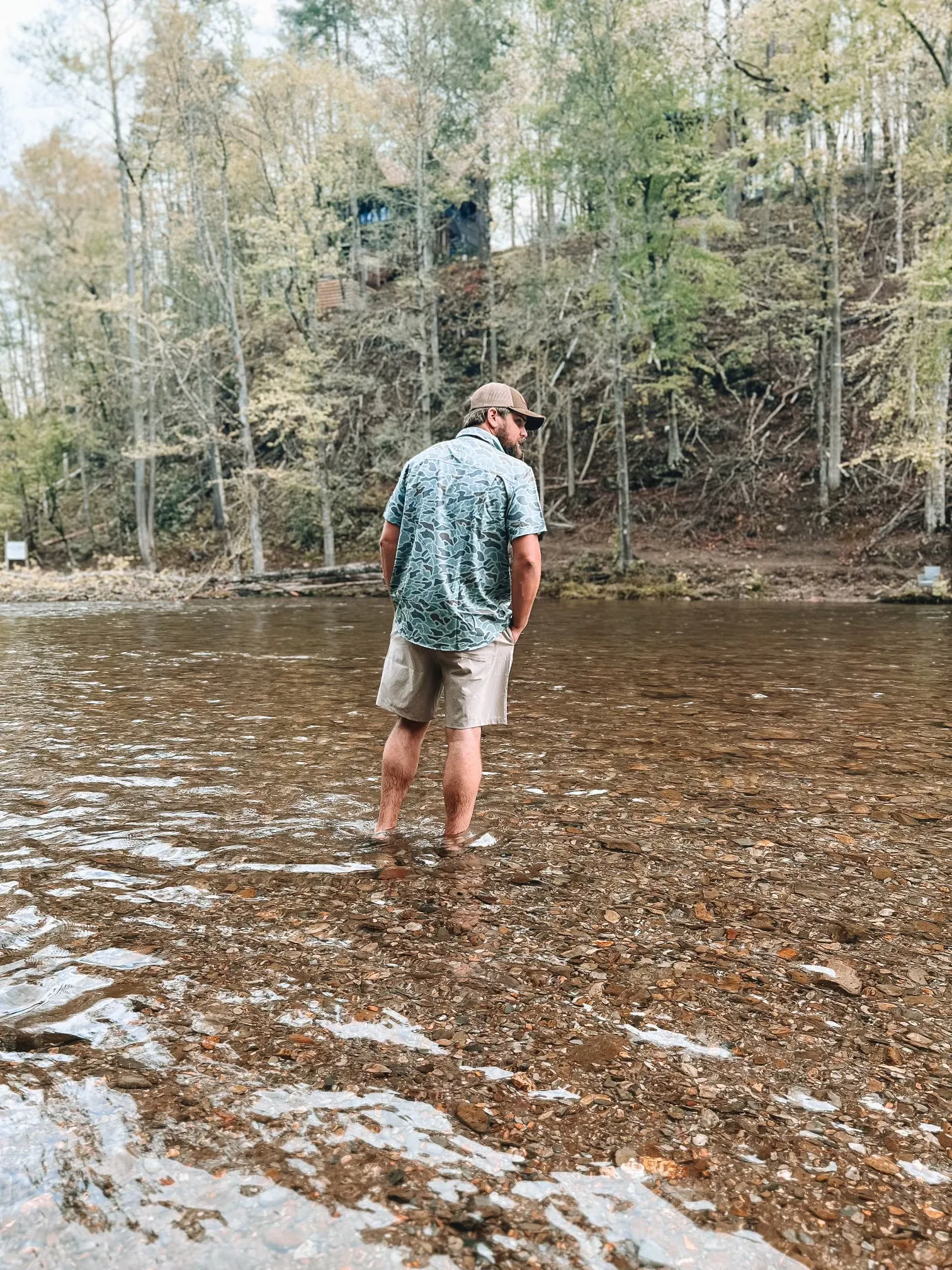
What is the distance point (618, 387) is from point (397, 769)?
18.8 meters

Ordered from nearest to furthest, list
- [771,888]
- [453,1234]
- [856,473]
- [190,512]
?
[453,1234]
[771,888]
[856,473]
[190,512]

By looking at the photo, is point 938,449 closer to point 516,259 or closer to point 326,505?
point 516,259

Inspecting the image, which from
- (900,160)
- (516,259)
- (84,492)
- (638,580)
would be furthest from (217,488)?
(900,160)

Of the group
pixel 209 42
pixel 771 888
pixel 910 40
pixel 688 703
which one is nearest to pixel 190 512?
pixel 209 42

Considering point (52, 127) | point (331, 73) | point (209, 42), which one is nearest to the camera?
point (209, 42)

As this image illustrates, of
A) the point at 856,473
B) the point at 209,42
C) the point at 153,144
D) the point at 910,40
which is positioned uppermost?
the point at 209,42

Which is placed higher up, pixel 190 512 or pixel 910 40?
pixel 910 40

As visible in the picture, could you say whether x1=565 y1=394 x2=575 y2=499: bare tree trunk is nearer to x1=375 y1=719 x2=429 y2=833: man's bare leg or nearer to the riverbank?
the riverbank

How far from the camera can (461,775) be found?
13.3 feet

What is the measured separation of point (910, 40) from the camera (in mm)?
19188

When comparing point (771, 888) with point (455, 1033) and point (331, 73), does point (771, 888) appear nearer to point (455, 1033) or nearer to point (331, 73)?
point (455, 1033)

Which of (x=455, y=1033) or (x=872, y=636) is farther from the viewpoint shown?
(x=872, y=636)

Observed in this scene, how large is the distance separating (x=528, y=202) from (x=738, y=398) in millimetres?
11197

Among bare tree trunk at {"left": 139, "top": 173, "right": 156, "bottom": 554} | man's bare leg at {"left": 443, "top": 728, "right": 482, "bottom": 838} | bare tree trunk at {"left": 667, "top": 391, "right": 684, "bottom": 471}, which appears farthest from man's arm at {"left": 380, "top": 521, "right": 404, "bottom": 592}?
bare tree trunk at {"left": 139, "top": 173, "right": 156, "bottom": 554}
